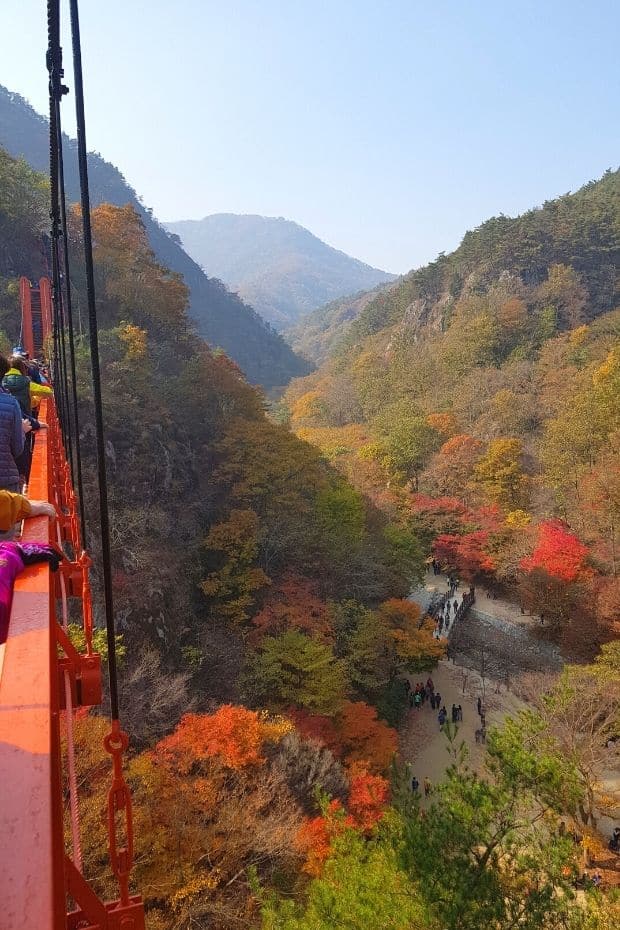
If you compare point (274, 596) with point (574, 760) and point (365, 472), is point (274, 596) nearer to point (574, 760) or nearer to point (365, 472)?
point (574, 760)

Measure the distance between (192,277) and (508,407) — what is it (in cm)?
6037

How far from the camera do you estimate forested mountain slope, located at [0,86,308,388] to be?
2562 inches

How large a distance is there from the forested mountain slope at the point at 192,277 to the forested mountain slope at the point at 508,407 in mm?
16287

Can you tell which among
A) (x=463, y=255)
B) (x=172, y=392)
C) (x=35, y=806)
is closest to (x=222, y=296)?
(x=463, y=255)

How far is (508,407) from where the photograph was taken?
102 ft

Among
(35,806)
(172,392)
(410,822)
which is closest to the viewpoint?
(35,806)

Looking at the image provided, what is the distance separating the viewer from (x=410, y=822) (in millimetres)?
6633

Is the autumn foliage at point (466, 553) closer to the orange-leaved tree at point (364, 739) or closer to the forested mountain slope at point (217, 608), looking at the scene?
the forested mountain slope at point (217, 608)

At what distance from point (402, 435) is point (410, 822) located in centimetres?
2355

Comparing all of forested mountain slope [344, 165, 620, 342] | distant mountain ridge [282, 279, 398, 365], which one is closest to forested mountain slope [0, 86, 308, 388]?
distant mountain ridge [282, 279, 398, 365]

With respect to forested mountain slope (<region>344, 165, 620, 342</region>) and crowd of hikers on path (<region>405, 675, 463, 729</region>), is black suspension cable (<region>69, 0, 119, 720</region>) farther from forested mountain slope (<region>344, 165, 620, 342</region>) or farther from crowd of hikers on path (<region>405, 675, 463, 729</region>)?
forested mountain slope (<region>344, 165, 620, 342</region>)

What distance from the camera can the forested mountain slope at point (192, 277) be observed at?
65062 mm

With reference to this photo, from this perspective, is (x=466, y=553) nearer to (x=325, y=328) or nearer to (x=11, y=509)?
(x=11, y=509)

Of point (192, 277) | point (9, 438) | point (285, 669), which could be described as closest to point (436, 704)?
point (285, 669)
